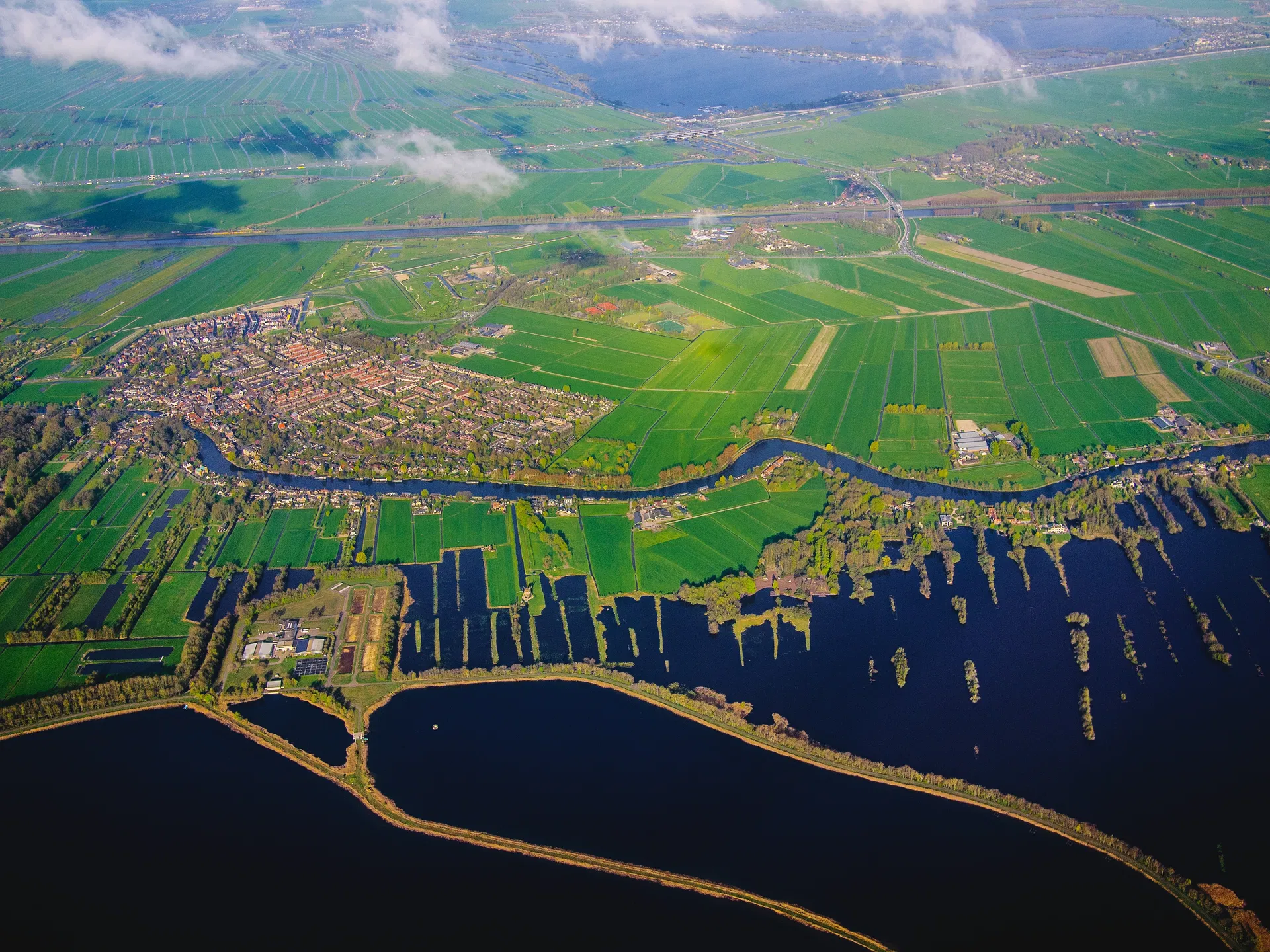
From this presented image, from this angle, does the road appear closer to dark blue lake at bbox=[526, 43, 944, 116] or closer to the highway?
the highway

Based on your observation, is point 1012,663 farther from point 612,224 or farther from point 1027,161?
point 1027,161

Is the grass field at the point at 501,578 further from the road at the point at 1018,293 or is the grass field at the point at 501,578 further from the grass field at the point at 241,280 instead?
the road at the point at 1018,293

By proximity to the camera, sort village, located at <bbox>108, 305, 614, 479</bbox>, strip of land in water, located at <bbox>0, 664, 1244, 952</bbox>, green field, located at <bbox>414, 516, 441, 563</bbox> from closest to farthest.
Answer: strip of land in water, located at <bbox>0, 664, 1244, 952</bbox>
green field, located at <bbox>414, 516, 441, 563</bbox>
village, located at <bbox>108, 305, 614, 479</bbox>

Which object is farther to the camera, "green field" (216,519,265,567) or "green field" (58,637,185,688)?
"green field" (216,519,265,567)

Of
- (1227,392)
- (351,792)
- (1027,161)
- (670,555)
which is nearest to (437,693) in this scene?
(351,792)

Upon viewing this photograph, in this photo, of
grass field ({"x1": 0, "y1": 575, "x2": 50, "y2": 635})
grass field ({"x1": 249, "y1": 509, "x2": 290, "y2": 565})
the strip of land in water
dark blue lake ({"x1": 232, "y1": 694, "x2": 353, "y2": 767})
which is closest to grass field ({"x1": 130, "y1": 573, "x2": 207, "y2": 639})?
grass field ({"x1": 249, "y1": 509, "x2": 290, "y2": 565})

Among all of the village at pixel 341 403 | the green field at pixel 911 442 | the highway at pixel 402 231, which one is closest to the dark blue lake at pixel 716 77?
the highway at pixel 402 231
